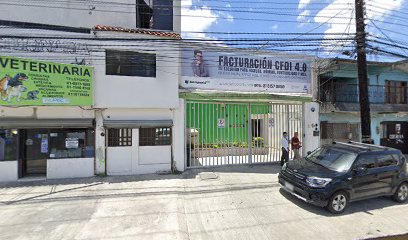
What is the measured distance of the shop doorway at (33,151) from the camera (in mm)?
8211

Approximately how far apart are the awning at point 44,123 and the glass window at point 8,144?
496 mm

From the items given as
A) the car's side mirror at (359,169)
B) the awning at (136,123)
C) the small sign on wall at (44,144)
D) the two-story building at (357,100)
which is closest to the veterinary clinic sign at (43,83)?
the awning at (136,123)

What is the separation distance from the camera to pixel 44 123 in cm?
777

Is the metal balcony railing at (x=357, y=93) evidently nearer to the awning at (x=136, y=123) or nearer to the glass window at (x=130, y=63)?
the awning at (x=136, y=123)

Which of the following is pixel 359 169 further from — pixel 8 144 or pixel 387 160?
pixel 8 144

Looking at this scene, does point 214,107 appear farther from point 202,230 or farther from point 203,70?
point 202,230

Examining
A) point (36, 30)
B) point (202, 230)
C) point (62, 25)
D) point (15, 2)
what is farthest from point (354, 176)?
point (15, 2)

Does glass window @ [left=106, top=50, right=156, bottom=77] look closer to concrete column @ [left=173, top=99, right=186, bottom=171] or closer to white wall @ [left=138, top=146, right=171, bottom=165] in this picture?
concrete column @ [left=173, top=99, right=186, bottom=171]

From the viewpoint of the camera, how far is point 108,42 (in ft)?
27.4

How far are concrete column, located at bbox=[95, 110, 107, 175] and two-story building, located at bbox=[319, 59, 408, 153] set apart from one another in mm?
9878

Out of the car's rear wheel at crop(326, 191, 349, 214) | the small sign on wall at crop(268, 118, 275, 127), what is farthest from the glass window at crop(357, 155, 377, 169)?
the small sign on wall at crop(268, 118, 275, 127)

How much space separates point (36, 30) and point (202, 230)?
28.7ft

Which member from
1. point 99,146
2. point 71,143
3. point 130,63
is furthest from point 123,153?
point 130,63

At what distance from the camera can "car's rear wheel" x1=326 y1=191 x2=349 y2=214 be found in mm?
5441
